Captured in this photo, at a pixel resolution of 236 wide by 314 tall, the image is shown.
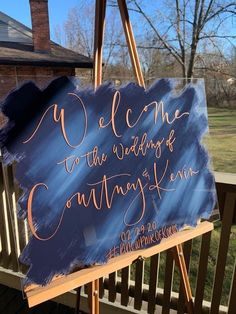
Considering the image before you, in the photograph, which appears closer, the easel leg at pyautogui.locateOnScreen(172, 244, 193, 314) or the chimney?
the easel leg at pyautogui.locateOnScreen(172, 244, 193, 314)

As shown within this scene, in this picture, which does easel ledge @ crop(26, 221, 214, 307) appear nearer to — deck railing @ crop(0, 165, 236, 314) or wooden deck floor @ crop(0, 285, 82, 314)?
deck railing @ crop(0, 165, 236, 314)

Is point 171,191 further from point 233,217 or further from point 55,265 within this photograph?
point 55,265

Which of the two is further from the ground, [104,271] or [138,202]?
[138,202]

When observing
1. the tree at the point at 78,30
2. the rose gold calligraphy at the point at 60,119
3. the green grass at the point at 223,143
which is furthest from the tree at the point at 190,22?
the rose gold calligraphy at the point at 60,119

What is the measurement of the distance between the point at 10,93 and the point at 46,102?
106 millimetres

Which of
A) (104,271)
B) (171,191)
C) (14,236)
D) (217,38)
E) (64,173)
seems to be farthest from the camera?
(217,38)

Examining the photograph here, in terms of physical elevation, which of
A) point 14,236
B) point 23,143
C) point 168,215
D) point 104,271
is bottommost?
point 14,236

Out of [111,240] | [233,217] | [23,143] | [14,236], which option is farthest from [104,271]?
[14,236]

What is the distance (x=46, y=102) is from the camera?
0.93 m

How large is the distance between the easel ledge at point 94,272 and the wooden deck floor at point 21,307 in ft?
3.33

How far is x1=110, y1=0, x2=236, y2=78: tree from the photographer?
935 centimetres

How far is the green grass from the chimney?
17.3 ft

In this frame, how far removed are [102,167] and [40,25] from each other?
9092mm

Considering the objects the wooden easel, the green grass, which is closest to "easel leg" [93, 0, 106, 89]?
the wooden easel
